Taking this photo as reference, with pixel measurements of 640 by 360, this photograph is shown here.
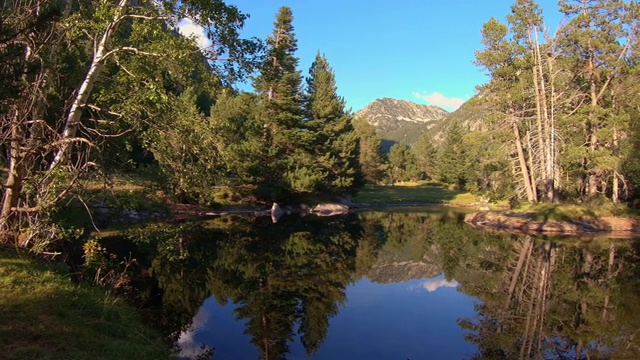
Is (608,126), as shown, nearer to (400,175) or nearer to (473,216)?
(473,216)

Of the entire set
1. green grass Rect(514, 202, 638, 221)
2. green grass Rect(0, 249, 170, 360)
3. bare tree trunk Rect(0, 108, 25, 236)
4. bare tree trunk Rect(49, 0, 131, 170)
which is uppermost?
bare tree trunk Rect(49, 0, 131, 170)

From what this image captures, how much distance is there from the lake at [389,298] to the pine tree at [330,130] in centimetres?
2273

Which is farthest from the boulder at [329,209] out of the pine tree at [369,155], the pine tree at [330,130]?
the pine tree at [369,155]

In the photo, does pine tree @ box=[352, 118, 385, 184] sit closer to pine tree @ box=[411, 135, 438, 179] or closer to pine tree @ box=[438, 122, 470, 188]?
pine tree @ box=[438, 122, 470, 188]

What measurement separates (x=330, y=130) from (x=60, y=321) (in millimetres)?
43321

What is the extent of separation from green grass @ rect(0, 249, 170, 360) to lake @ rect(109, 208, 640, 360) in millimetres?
1347

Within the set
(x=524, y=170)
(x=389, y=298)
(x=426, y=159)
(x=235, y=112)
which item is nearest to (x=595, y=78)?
(x=524, y=170)

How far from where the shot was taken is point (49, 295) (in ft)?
25.6

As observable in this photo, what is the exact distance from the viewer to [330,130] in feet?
161

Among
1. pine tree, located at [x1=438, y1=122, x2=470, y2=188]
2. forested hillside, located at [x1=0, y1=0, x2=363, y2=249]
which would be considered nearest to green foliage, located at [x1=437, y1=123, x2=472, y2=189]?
pine tree, located at [x1=438, y1=122, x2=470, y2=188]

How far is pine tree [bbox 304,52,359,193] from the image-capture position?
45500 mm

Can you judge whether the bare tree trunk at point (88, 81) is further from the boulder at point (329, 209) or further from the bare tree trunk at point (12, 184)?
the boulder at point (329, 209)

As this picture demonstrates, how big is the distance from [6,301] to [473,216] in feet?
117

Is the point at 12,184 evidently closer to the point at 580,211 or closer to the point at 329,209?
the point at 580,211
